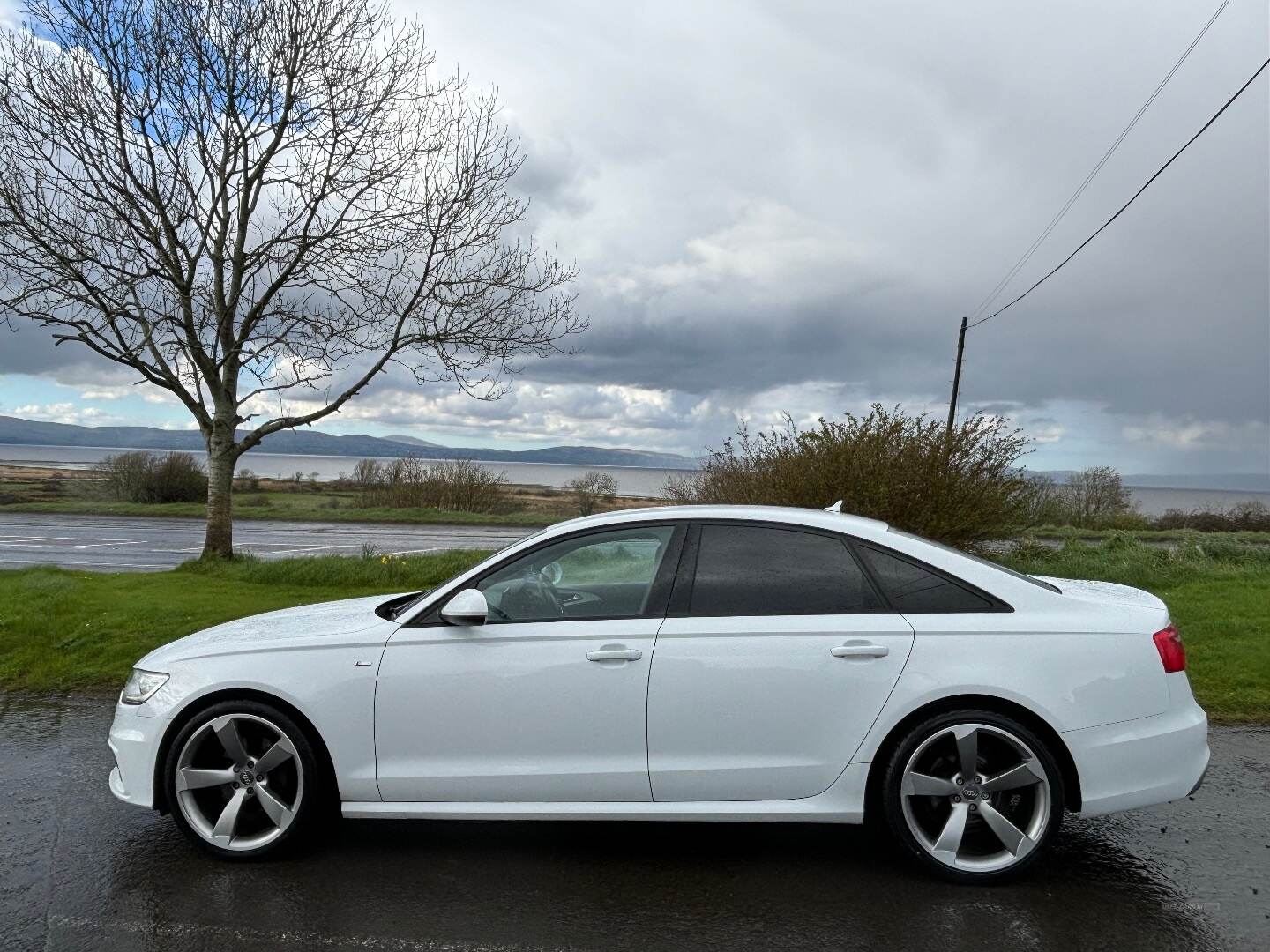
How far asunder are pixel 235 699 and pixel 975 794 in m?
3.14

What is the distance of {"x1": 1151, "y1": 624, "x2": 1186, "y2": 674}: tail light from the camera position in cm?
382

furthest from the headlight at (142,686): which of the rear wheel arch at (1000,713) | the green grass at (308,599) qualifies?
the green grass at (308,599)

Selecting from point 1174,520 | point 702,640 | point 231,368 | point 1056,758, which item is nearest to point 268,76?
point 231,368

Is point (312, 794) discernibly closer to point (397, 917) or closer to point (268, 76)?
point (397, 917)

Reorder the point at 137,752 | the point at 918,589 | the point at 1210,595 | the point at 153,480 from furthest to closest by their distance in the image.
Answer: the point at 153,480 < the point at 1210,595 < the point at 137,752 < the point at 918,589

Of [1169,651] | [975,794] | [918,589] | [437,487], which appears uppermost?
[437,487]

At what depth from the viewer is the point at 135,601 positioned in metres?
10.1

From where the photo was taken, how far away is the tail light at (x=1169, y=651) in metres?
3.82

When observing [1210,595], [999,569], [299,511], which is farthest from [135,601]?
[299,511]

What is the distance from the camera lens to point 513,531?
25.4m

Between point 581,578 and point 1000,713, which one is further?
point 581,578

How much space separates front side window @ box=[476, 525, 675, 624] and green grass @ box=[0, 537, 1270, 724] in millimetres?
4677

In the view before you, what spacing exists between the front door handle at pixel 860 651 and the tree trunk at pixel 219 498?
43.0 feet

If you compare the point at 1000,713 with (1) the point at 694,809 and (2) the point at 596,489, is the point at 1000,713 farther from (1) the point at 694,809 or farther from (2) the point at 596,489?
(2) the point at 596,489
